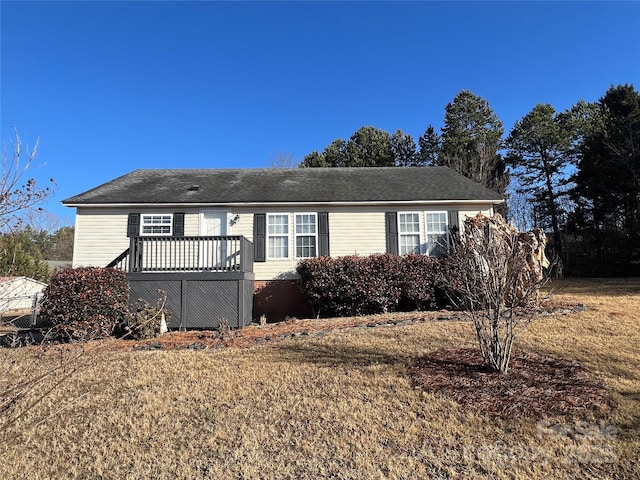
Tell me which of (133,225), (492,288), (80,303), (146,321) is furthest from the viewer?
(133,225)

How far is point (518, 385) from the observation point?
4.64m

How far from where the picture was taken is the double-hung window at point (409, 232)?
39.4 ft

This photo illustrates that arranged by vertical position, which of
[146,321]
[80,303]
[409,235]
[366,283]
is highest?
[409,235]

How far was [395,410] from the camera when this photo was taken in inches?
165

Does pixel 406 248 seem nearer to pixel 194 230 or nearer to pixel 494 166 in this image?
pixel 194 230

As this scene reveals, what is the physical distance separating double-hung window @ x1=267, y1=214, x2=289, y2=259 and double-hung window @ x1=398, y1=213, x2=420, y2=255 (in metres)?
3.57

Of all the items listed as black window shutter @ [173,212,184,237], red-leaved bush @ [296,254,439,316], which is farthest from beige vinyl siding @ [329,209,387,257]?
black window shutter @ [173,212,184,237]

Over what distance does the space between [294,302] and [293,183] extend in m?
4.38

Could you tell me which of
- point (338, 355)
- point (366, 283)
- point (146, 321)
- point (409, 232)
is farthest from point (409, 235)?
point (146, 321)

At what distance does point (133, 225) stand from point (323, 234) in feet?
19.1

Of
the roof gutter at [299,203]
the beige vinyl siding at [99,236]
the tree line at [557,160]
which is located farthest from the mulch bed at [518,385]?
the tree line at [557,160]

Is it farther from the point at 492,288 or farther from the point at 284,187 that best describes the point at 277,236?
the point at 492,288

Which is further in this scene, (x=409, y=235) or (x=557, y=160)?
(x=557, y=160)

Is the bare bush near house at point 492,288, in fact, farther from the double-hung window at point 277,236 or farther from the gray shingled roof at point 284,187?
the double-hung window at point 277,236
